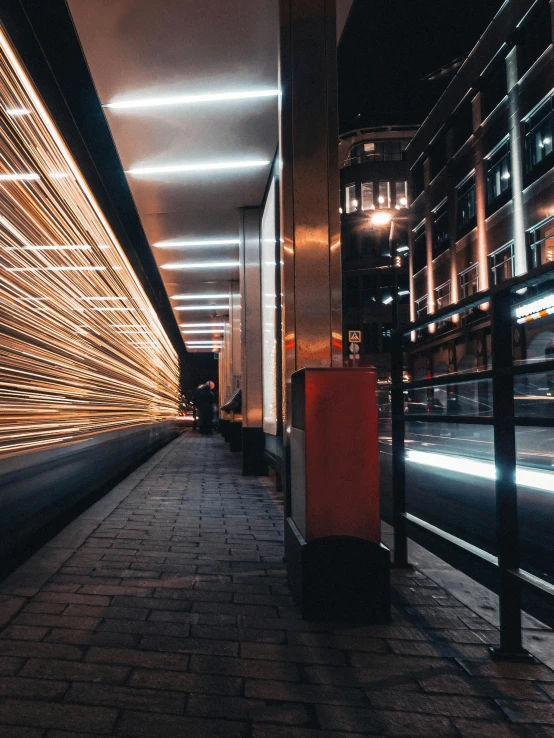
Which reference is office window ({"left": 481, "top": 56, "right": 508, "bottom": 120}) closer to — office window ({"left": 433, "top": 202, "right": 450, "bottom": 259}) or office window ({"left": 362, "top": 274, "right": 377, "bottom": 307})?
office window ({"left": 433, "top": 202, "right": 450, "bottom": 259})

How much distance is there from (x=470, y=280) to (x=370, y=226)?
26.6 m

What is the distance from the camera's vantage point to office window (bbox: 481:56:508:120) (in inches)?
1016

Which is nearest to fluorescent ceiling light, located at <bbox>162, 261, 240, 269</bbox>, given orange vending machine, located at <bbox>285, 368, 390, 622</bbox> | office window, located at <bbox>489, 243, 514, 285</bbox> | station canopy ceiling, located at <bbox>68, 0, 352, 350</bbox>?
station canopy ceiling, located at <bbox>68, 0, 352, 350</bbox>

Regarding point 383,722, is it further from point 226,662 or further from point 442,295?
point 442,295

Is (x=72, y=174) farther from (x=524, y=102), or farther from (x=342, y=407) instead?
(x=524, y=102)

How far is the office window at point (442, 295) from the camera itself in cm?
3353

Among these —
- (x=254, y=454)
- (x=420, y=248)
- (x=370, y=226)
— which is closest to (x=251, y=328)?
(x=254, y=454)

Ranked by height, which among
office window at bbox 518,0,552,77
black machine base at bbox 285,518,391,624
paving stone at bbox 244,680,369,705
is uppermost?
office window at bbox 518,0,552,77

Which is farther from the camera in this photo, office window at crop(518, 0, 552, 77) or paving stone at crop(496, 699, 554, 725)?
office window at crop(518, 0, 552, 77)

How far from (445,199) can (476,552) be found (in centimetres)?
3331

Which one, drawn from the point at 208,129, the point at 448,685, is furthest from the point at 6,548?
the point at 208,129

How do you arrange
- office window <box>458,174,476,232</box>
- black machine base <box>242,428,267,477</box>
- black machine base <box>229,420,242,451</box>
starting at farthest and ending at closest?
office window <box>458,174,476,232</box>
black machine base <box>229,420,242,451</box>
black machine base <box>242,428,267,477</box>

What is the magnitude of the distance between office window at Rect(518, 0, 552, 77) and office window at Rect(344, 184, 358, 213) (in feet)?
99.4

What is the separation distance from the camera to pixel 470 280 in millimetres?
29656
